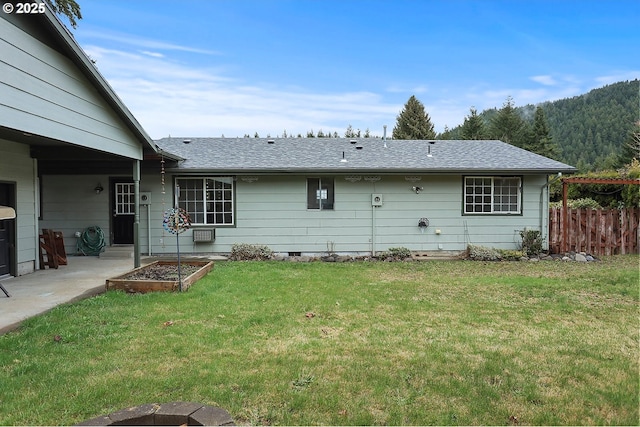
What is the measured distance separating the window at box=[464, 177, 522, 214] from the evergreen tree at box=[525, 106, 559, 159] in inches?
1330

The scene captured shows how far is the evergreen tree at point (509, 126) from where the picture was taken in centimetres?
4494

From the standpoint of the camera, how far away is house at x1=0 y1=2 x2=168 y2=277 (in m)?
4.88

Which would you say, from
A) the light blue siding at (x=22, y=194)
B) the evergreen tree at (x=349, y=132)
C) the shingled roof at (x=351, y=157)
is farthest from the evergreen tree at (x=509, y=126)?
the light blue siding at (x=22, y=194)

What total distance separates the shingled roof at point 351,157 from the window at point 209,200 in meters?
0.55

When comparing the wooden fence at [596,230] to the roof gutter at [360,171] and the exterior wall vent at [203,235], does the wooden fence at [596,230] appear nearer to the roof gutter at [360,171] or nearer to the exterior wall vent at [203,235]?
the roof gutter at [360,171]

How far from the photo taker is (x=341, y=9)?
930 centimetres

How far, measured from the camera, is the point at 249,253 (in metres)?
10.6

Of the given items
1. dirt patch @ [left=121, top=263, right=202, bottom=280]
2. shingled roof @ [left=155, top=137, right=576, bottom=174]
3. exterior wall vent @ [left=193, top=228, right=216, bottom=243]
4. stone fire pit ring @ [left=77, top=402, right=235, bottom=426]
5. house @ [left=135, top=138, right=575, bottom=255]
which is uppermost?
shingled roof @ [left=155, top=137, right=576, bottom=174]

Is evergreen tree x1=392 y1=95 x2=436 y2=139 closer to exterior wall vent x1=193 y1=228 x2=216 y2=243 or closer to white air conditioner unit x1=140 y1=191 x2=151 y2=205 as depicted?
exterior wall vent x1=193 y1=228 x2=216 y2=243

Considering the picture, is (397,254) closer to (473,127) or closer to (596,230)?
(596,230)

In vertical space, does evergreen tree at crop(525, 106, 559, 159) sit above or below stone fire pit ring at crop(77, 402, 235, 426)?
above

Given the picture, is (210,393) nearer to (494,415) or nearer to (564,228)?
(494,415)

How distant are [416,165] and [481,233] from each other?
8.97 ft

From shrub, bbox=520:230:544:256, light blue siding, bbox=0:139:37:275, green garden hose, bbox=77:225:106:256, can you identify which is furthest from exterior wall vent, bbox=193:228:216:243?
shrub, bbox=520:230:544:256
